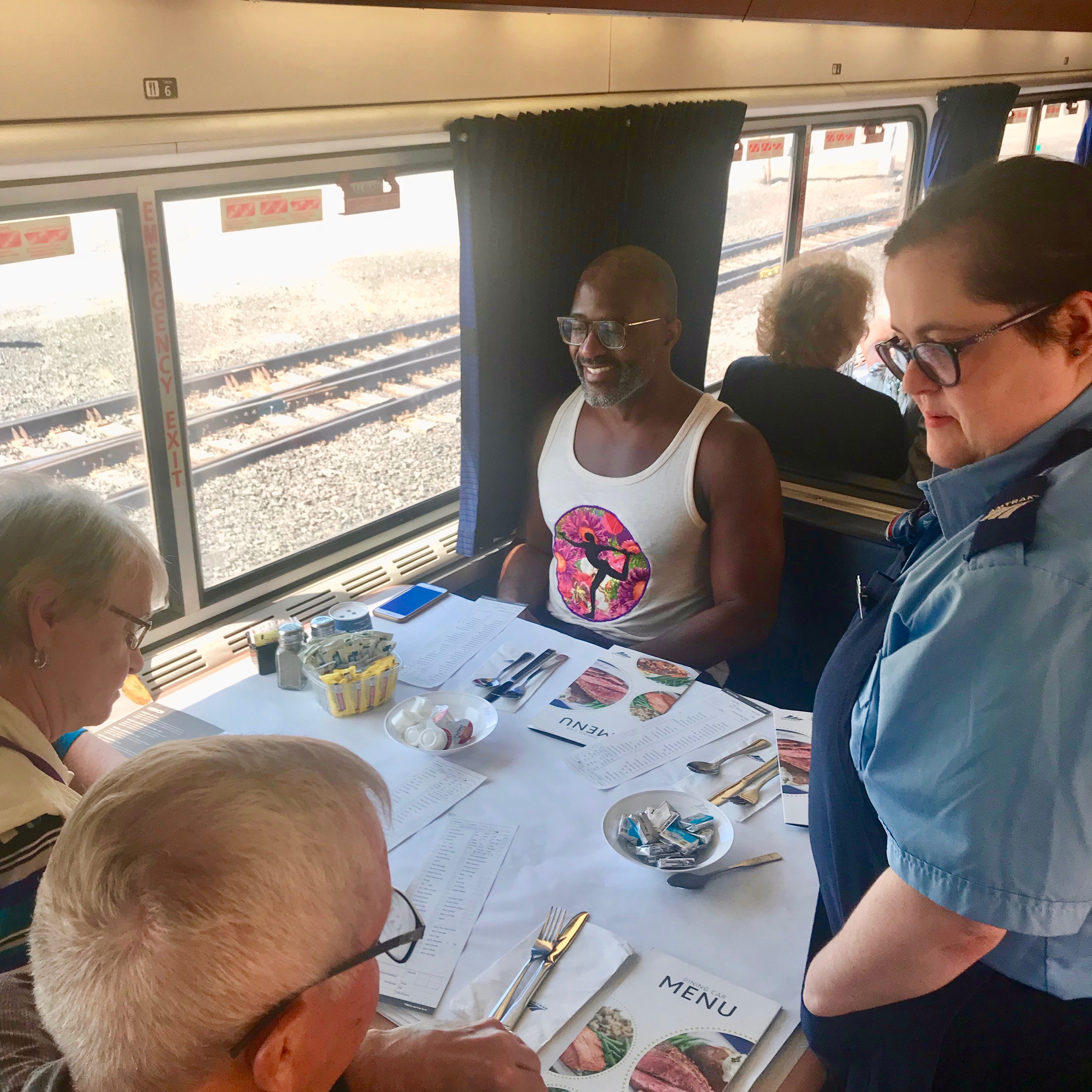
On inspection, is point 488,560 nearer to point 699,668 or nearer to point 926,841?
point 699,668

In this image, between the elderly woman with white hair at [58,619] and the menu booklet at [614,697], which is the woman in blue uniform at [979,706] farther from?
the elderly woman with white hair at [58,619]

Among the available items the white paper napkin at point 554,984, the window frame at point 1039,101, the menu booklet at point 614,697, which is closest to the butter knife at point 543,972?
the white paper napkin at point 554,984

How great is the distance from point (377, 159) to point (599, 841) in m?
1.94

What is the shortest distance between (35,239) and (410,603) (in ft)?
3.73

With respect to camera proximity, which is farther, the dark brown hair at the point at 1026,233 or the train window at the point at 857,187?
the train window at the point at 857,187

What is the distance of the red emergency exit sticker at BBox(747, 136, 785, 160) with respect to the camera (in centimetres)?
413

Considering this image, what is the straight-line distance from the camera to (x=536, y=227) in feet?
9.66

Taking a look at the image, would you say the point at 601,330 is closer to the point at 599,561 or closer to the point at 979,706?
the point at 599,561

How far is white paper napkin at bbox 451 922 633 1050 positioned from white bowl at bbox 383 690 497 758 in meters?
0.49

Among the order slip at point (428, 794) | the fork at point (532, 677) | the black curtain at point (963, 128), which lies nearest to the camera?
the order slip at point (428, 794)

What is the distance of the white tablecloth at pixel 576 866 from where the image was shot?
1.34 m

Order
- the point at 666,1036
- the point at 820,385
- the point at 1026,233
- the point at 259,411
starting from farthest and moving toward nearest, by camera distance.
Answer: the point at 820,385 < the point at 259,411 < the point at 666,1036 < the point at 1026,233

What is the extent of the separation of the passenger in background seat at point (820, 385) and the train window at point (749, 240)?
833 mm

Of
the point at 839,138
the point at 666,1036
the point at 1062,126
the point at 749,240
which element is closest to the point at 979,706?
the point at 666,1036
